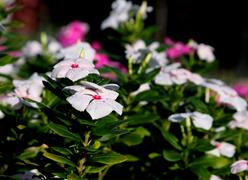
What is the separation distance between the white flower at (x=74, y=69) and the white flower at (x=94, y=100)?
28 mm

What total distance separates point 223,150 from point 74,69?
782 millimetres

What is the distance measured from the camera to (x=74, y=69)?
158 centimetres

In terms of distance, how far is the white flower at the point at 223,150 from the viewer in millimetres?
2131

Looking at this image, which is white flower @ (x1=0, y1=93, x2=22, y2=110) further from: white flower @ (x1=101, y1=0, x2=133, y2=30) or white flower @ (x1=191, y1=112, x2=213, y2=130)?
white flower @ (x1=101, y1=0, x2=133, y2=30)

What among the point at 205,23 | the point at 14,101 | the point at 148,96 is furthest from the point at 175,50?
the point at 205,23

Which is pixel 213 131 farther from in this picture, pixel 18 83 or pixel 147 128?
pixel 18 83

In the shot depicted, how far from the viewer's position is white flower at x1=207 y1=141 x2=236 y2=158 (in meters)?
2.13

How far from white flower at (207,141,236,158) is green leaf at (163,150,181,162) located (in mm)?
157

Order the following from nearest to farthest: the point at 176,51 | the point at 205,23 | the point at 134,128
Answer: the point at 134,128 → the point at 176,51 → the point at 205,23

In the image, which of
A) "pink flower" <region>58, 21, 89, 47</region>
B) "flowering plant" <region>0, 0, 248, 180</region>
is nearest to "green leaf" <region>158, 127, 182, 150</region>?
"flowering plant" <region>0, 0, 248, 180</region>

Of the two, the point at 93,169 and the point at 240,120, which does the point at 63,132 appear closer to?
the point at 93,169

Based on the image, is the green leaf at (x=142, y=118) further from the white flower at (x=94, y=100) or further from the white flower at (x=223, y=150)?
the white flower at (x=94, y=100)

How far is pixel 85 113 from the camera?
1.60 metres

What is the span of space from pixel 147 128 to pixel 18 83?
0.49 meters
